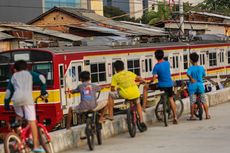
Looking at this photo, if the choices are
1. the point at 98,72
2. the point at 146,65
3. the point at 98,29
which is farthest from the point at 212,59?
the point at 98,72

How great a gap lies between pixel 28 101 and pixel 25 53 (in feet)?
32.0

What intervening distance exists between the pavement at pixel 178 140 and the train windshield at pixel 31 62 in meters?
5.48

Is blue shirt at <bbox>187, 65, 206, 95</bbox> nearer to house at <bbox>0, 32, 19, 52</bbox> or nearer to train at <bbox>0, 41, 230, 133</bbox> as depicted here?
train at <bbox>0, 41, 230, 133</bbox>

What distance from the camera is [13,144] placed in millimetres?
7293

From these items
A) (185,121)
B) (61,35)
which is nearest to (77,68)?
(185,121)

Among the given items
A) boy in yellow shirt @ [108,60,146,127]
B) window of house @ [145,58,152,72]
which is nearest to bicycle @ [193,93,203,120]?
boy in yellow shirt @ [108,60,146,127]

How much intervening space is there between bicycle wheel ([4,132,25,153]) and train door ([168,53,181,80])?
56.4 feet

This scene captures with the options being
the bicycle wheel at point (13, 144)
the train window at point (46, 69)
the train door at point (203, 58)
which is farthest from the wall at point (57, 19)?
the bicycle wheel at point (13, 144)

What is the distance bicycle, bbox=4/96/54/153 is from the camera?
7273 millimetres

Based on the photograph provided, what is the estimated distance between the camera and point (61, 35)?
31562 millimetres

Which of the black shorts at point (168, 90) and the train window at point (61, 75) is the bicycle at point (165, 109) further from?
the train window at point (61, 75)

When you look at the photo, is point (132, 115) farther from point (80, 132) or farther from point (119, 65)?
point (80, 132)

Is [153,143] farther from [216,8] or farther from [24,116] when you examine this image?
[216,8]

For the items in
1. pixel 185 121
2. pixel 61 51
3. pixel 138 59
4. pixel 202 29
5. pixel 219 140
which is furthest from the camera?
pixel 202 29
